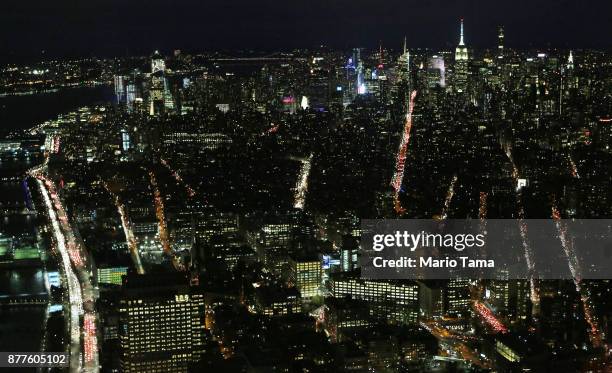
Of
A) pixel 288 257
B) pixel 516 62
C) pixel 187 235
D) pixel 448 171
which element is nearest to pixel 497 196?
pixel 448 171

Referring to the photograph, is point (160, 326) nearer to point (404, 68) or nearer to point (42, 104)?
point (404, 68)

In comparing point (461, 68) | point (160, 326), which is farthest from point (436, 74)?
point (160, 326)

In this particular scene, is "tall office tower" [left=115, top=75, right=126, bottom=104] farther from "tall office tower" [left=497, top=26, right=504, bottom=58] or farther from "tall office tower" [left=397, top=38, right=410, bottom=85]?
"tall office tower" [left=497, top=26, right=504, bottom=58]

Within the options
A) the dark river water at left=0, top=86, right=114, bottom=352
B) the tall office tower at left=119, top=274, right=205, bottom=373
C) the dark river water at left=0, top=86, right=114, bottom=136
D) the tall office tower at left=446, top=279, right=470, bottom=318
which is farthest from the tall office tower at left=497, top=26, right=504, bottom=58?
the dark river water at left=0, top=86, right=114, bottom=136

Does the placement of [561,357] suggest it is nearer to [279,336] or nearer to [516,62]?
[279,336]

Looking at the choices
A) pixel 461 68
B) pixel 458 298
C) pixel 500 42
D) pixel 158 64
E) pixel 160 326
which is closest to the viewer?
pixel 160 326

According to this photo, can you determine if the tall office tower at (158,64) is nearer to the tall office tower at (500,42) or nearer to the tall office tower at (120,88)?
the tall office tower at (120,88)
